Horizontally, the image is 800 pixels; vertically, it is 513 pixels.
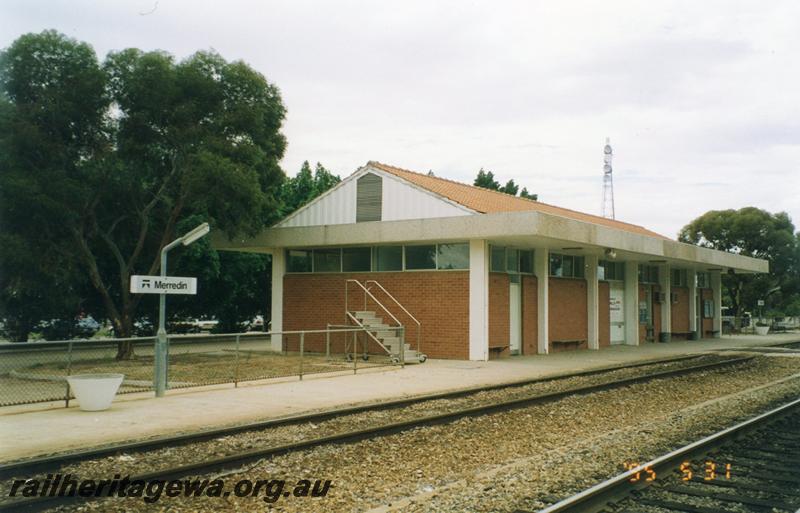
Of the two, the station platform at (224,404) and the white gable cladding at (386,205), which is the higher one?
the white gable cladding at (386,205)

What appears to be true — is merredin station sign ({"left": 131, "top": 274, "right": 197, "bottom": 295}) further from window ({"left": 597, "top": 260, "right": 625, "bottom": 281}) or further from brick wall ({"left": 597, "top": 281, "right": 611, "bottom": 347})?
window ({"left": 597, "top": 260, "right": 625, "bottom": 281})

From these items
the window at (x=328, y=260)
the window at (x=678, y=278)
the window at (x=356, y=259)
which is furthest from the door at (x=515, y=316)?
the window at (x=678, y=278)

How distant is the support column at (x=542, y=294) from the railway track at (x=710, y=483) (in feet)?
51.5

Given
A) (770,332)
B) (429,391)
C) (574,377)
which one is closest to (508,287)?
(574,377)

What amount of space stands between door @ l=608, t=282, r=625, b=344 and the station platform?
1049cm

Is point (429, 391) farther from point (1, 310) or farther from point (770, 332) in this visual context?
point (770, 332)

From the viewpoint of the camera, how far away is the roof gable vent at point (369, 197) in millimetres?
24859

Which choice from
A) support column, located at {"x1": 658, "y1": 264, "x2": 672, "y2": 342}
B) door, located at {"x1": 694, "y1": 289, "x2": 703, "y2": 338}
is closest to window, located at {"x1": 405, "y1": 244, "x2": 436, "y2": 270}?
support column, located at {"x1": 658, "y1": 264, "x2": 672, "y2": 342}

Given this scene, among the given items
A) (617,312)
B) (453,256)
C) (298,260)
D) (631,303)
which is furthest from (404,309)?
(631,303)

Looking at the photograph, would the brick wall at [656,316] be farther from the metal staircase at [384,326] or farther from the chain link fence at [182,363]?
the chain link fence at [182,363]

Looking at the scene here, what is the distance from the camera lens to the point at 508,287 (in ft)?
80.2

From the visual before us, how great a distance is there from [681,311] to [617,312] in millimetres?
8825

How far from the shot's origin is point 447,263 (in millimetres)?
23531

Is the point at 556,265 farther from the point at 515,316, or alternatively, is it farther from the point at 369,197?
the point at 369,197
